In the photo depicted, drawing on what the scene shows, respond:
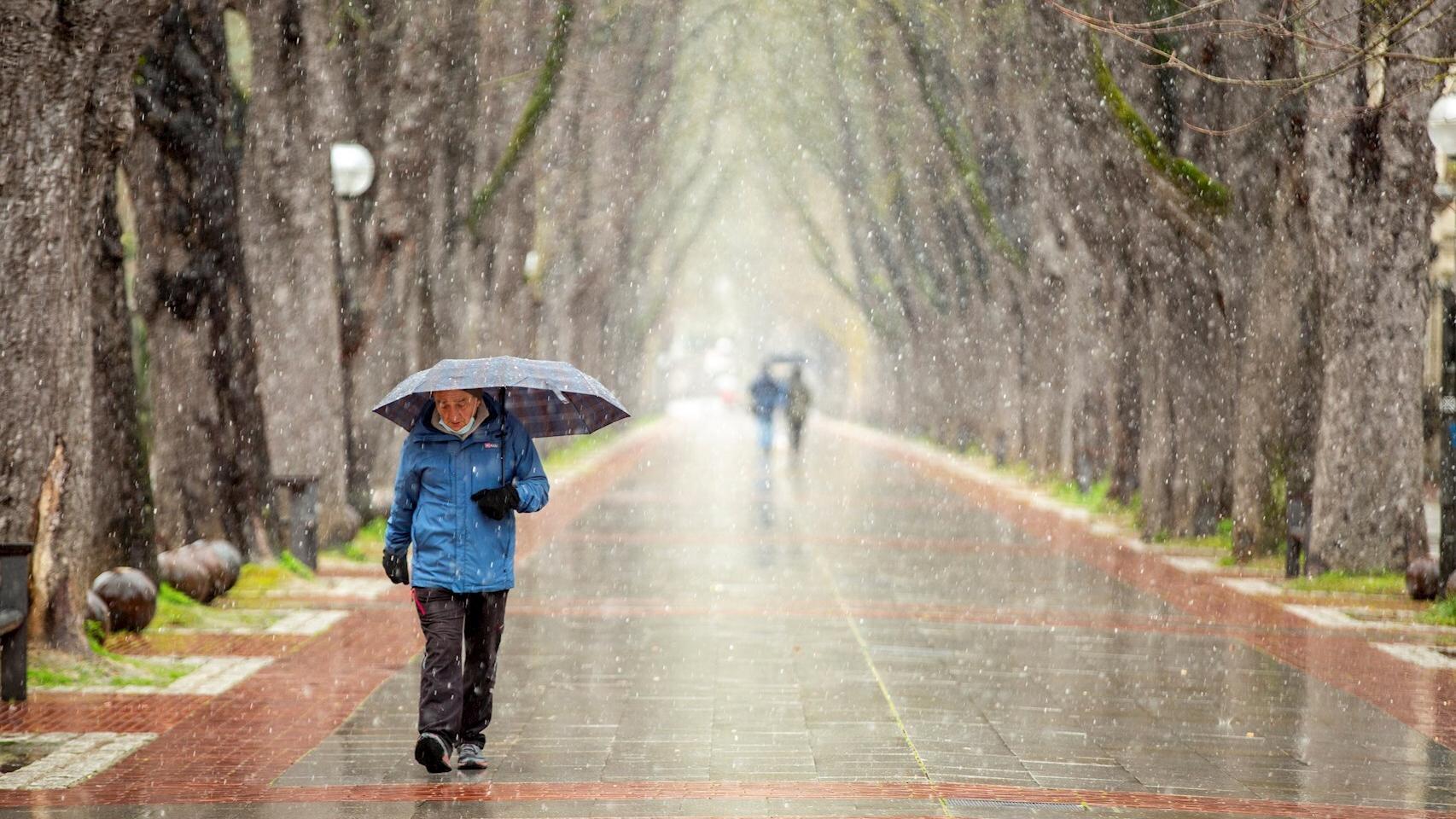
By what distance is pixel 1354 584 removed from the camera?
1542 cm

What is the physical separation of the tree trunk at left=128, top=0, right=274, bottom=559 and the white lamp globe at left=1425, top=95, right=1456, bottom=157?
940 centimetres

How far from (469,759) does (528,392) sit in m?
1.60

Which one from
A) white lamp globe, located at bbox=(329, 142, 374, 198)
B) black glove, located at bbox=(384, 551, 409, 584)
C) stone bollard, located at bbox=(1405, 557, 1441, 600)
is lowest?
stone bollard, located at bbox=(1405, 557, 1441, 600)

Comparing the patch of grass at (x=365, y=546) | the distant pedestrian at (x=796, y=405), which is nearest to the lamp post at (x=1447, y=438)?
the patch of grass at (x=365, y=546)

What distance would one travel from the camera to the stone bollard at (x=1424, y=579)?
14570mm

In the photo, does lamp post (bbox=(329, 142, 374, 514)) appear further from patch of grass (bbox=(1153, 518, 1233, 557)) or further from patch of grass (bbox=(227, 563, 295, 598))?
patch of grass (bbox=(1153, 518, 1233, 557))

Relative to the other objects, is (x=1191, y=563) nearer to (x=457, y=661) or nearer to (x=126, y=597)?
(x=126, y=597)

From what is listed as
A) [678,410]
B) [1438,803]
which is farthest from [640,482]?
[678,410]

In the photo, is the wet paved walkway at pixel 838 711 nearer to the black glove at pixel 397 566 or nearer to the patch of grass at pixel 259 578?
the black glove at pixel 397 566

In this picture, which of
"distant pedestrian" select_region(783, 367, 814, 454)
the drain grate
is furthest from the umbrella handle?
"distant pedestrian" select_region(783, 367, 814, 454)

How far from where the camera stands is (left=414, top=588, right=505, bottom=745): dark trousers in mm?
7906

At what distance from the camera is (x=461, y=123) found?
22.8 meters

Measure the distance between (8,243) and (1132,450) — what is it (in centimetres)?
1701

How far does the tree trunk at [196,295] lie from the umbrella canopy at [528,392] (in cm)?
660
